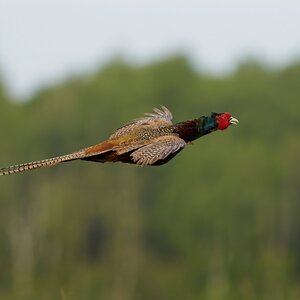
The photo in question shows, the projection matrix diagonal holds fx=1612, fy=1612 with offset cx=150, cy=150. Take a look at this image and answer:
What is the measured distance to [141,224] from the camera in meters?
69.3

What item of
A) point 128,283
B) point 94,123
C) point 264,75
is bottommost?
point 128,283

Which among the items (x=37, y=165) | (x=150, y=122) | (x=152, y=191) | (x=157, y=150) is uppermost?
(x=152, y=191)

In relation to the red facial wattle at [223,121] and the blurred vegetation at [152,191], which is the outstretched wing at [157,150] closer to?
the red facial wattle at [223,121]

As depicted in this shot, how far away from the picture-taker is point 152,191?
7350 cm

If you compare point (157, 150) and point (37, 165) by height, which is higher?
point (157, 150)

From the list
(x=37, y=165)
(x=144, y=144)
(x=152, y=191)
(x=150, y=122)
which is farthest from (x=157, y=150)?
(x=152, y=191)

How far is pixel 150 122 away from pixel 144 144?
47.7 inches

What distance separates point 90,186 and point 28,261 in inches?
337

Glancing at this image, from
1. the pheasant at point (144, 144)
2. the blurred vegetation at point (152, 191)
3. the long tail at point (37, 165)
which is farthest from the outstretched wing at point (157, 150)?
the blurred vegetation at point (152, 191)

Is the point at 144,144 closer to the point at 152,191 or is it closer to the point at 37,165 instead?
the point at 37,165

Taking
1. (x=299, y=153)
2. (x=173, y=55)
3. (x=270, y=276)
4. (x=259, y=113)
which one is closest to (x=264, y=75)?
(x=173, y=55)

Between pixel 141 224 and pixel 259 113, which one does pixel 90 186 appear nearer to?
pixel 141 224

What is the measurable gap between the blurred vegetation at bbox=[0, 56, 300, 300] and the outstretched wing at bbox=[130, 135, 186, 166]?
34703 mm

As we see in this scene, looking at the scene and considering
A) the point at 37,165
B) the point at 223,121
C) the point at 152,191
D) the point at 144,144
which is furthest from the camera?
the point at 152,191
